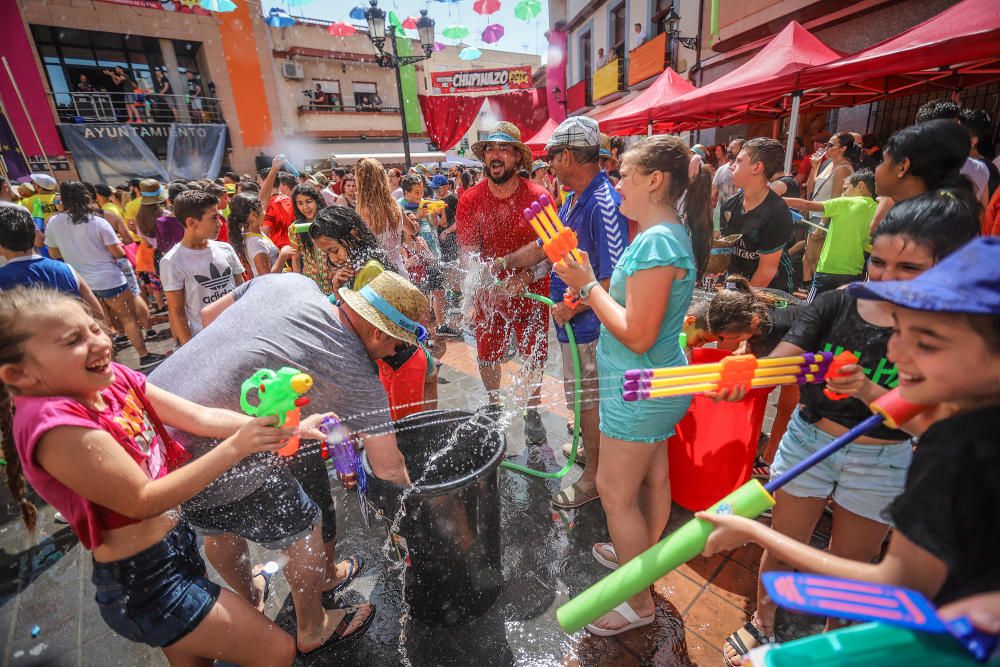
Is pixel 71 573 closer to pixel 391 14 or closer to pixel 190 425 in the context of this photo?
pixel 190 425

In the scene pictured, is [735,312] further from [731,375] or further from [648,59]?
[648,59]

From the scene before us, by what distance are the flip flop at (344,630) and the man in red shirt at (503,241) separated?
1.90 m

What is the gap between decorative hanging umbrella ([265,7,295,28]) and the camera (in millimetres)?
22031

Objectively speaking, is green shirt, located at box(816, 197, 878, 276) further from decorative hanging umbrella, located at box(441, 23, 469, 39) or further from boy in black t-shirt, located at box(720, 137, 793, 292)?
decorative hanging umbrella, located at box(441, 23, 469, 39)

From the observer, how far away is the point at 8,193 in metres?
5.36

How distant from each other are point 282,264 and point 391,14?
6286mm

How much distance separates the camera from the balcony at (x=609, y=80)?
57.9 feet

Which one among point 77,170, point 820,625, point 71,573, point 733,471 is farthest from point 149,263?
point 77,170

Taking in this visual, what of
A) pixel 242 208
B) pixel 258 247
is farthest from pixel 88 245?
pixel 258 247

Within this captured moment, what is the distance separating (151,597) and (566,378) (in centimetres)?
263

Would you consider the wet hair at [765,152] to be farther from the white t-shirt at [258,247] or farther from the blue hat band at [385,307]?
the white t-shirt at [258,247]

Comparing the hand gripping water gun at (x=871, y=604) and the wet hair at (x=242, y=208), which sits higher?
the wet hair at (x=242, y=208)

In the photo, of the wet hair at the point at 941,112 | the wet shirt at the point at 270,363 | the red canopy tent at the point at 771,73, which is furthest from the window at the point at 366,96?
the wet shirt at the point at 270,363

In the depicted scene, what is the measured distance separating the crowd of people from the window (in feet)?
90.3
